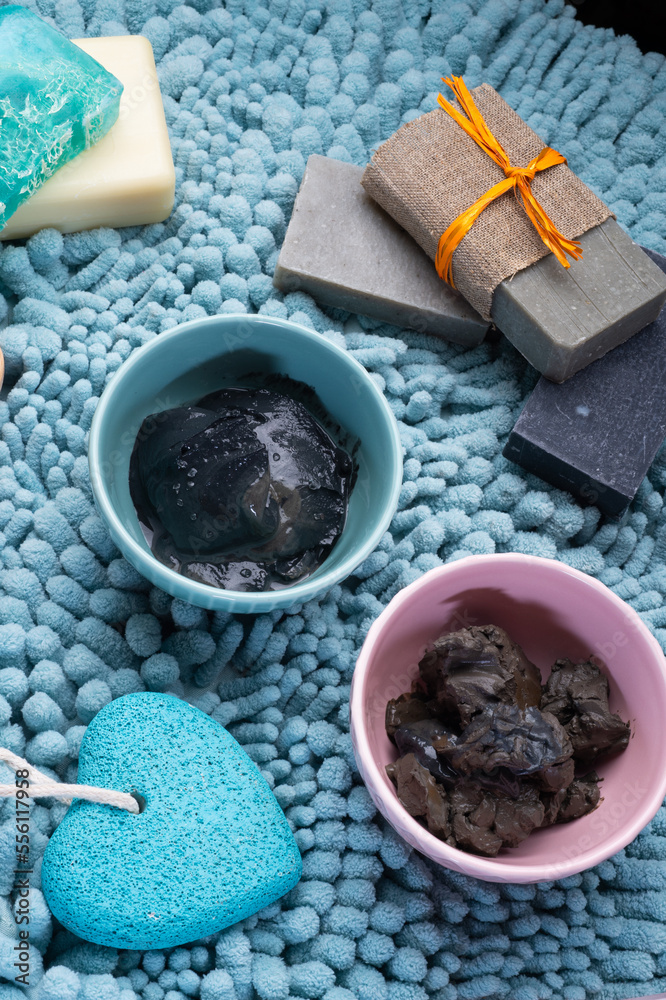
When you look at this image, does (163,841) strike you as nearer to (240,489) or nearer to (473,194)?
(240,489)

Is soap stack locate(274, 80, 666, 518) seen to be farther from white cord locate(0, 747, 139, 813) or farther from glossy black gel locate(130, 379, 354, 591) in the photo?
white cord locate(0, 747, 139, 813)

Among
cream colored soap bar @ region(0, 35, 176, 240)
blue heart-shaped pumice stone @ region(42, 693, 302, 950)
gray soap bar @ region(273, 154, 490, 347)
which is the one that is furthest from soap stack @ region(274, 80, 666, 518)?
blue heart-shaped pumice stone @ region(42, 693, 302, 950)

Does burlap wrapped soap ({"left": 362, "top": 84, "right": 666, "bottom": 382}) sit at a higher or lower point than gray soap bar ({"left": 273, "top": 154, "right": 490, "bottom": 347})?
higher

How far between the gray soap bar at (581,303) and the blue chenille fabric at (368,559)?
66 mm

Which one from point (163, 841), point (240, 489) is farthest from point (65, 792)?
point (240, 489)

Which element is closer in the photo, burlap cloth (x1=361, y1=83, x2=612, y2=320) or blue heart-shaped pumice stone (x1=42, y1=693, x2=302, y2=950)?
blue heart-shaped pumice stone (x1=42, y1=693, x2=302, y2=950)

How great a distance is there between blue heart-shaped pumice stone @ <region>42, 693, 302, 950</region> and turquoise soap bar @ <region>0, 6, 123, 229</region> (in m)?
0.47

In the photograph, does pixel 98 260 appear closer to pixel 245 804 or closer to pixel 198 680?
pixel 198 680

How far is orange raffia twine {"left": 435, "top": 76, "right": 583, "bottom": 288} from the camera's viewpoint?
2.85 feet

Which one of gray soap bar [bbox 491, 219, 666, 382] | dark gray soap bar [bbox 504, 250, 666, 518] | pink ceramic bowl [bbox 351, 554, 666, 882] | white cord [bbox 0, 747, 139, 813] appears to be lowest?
white cord [bbox 0, 747, 139, 813]

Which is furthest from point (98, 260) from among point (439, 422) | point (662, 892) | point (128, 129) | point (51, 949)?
point (662, 892)

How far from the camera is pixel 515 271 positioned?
86 centimetres

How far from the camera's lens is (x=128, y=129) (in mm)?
906

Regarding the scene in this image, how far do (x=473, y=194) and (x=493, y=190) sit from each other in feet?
0.06
